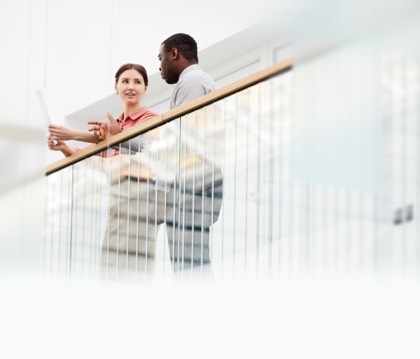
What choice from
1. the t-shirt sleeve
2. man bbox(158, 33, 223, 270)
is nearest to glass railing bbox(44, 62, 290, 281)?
man bbox(158, 33, 223, 270)

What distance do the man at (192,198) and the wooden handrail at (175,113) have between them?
0.06m

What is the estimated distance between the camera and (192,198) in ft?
16.3

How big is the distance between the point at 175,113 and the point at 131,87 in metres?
0.58

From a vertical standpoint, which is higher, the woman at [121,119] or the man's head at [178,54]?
the man's head at [178,54]

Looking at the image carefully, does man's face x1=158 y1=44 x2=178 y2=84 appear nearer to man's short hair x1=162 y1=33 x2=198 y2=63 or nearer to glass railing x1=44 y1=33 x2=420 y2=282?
man's short hair x1=162 y1=33 x2=198 y2=63

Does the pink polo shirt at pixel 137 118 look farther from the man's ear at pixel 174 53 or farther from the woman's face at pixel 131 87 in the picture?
the man's ear at pixel 174 53

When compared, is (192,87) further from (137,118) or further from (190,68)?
(137,118)

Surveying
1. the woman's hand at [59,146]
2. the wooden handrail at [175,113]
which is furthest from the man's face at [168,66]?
the woman's hand at [59,146]

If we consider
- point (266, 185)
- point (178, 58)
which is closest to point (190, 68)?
point (178, 58)

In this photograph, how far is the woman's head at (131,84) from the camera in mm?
5605

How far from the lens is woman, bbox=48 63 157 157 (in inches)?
215

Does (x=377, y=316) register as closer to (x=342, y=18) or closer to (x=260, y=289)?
(x=260, y=289)

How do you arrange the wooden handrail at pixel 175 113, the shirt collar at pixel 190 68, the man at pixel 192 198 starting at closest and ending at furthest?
the wooden handrail at pixel 175 113 < the man at pixel 192 198 < the shirt collar at pixel 190 68

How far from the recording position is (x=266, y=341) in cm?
446
